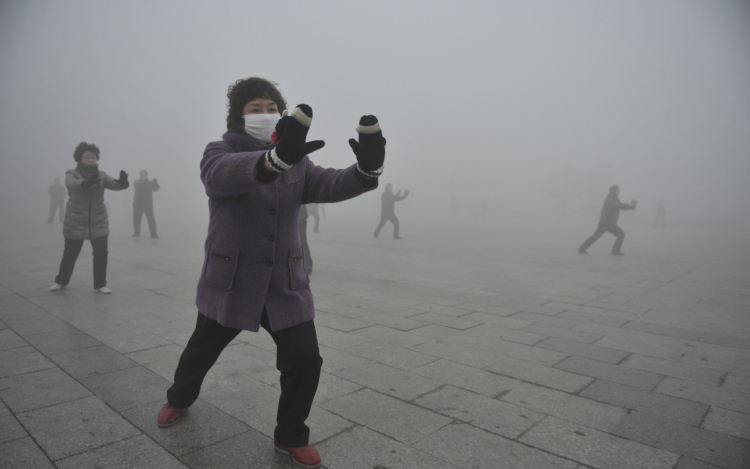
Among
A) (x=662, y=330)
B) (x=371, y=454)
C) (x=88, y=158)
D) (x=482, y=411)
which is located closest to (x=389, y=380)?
(x=482, y=411)

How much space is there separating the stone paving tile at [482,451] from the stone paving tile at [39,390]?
2145 millimetres

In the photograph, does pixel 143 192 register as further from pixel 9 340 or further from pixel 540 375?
pixel 540 375

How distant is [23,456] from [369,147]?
2160 mm

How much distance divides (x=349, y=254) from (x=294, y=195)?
9332mm

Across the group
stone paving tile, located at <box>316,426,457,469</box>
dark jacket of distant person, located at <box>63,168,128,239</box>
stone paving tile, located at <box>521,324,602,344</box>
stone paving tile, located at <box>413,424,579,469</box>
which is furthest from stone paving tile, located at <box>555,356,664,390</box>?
dark jacket of distant person, located at <box>63,168,128,239</box>

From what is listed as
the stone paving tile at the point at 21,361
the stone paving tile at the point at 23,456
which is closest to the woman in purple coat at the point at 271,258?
the stone paving tile at the point at 23,456

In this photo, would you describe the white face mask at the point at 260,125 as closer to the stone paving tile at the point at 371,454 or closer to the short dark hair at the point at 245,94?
the short dark hair at the point at 245,94

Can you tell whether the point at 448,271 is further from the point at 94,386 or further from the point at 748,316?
the point at 94,386

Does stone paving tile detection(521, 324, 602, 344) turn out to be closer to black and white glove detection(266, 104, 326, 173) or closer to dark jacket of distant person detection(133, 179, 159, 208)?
black and white glove detection(266, 104, 326, 173)

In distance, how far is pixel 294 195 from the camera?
2475 mm

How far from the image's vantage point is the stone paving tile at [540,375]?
3.57 metres

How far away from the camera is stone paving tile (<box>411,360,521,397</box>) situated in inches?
136

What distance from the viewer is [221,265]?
2.43m

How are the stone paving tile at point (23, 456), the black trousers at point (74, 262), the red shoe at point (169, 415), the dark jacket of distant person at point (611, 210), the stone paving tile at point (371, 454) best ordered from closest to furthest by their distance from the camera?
the stone paving tile at point (23, 456)
the stone paving tile at point (371, 454)
the red shoe at point (169, 415)
the black trousers at point (74, 262)
the dark jacket of distant person at point (611, 210)
